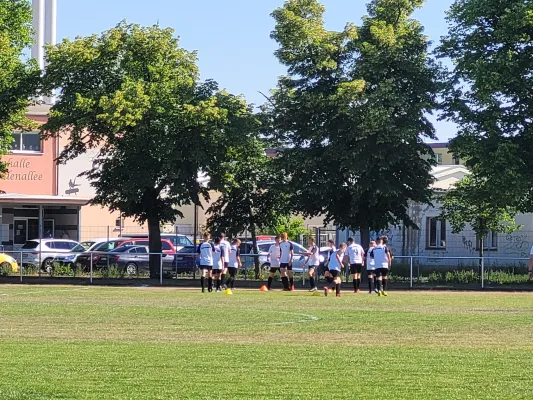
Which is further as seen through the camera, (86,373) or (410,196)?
(410,196)

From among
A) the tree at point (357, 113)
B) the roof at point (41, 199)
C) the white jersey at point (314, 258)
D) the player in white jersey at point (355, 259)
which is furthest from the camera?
the roof at point (41, 199)

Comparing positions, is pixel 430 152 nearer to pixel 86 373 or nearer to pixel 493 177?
pixel 493 177

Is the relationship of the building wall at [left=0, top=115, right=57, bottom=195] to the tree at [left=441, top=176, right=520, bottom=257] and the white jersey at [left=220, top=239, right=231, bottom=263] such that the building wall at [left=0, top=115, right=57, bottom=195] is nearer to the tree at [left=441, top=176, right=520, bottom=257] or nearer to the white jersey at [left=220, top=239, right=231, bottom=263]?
the tree at [left=441, top=176, right=520, bottom=257]

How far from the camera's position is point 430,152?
131ft

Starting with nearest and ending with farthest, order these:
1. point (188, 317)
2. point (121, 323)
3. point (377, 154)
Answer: point (121, 323)
point (188, 317)
point (377, 154)

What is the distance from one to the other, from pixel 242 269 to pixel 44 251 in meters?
8.72

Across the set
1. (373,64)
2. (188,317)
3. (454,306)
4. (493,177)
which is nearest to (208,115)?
(373,64)

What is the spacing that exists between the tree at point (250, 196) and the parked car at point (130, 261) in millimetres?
3051

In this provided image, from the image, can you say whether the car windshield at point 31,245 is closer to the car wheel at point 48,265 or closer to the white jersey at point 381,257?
the car wheel at point 48,265

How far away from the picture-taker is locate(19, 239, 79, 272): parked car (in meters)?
43.6

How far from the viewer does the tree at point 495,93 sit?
125 feet

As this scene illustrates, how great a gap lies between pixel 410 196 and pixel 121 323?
21.6 metres

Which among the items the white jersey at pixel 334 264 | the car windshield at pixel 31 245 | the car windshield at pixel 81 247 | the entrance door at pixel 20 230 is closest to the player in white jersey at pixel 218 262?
the white jersey at pixel 334 264

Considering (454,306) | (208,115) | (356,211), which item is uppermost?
(208,115)
